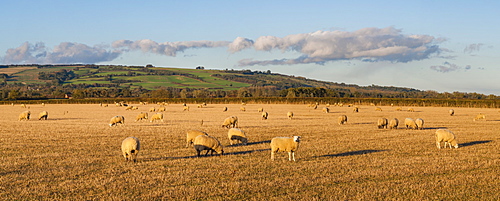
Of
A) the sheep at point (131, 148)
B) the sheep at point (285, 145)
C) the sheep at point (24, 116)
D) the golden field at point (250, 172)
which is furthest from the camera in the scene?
the sheep at point (24, 116)

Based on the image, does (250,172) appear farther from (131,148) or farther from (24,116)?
(24,116)

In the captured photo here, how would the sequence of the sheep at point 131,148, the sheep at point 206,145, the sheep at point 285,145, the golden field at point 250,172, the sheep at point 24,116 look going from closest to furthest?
the golden field at point 250,172, the sheep at point 131,148, the sheep at point 285,145, the sheep at point 206,145, the sheep at point 24,116

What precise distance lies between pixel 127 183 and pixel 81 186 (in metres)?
1.25

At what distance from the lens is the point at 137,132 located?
1089 inches

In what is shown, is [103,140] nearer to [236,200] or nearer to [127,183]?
[127,183]

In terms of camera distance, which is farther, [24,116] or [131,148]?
[24,116]

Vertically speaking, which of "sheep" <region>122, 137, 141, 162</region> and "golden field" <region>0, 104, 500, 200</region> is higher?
"sheep" <region>122, 137, 141, 162</region>

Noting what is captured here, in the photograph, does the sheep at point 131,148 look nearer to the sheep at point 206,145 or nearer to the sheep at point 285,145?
the sheep at point 206,145

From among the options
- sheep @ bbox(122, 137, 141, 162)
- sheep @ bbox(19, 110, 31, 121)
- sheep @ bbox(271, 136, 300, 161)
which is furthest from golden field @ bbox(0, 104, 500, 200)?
sheep @ bbox(19, 110, 31, 121)

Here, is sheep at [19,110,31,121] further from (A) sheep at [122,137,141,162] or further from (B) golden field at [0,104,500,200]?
(A) sheep at [122,137,141,162]

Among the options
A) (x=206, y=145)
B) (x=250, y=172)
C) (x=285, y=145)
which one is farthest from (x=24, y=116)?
(x=250, y=172)

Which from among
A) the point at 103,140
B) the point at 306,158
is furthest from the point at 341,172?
the point at 103,140

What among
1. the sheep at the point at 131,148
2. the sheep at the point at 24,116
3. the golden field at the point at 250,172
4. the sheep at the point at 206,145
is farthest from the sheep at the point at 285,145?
the sheep at the point at 24,116

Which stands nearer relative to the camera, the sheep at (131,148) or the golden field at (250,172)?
the golden field at (250,172)
